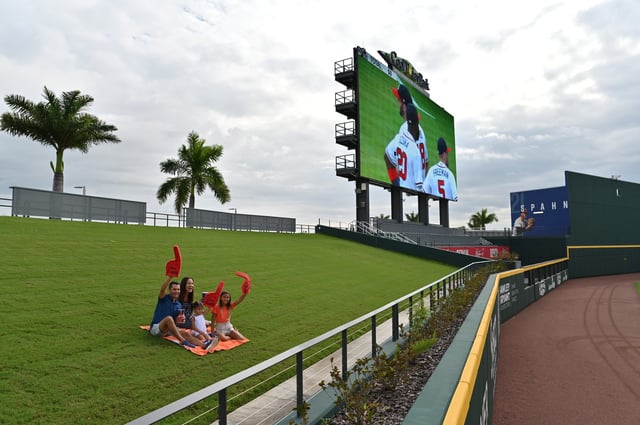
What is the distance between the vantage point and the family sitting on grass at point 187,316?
706 centimetres

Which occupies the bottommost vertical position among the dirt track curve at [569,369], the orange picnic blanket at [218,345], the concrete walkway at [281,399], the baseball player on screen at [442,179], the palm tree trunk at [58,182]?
the dirt track curve at [569,369]

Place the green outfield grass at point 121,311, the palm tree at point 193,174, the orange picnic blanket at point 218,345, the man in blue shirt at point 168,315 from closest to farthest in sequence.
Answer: the green outfield grass at point 121,311, the orange picnic blanket at point 218,345, the man in blue shirt at point 168,315, the palm tree at point 193,174

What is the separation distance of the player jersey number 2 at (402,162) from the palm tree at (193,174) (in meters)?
16.7

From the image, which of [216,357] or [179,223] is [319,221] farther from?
[216,357]

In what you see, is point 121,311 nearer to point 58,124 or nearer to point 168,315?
point 168,315

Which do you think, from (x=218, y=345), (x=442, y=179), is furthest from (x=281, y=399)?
(x=442, y=179)

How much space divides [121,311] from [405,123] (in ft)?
123

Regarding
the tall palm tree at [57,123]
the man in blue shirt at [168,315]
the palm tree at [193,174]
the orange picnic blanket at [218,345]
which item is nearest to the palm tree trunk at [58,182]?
the tall palm tree at [57,123]

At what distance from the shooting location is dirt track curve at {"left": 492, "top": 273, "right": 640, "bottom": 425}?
6.71 m

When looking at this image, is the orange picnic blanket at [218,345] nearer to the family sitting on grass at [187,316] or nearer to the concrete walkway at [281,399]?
the family sitting on grass at [187,316]

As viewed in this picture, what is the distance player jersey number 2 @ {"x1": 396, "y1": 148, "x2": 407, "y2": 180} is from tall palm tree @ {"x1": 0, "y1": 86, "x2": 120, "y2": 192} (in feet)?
85.3

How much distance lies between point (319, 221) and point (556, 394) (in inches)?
1109

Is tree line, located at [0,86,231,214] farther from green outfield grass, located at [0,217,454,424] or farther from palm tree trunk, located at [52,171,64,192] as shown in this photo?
green outfield grass, located at [0,217,454,424]

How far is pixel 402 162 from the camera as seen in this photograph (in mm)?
40125
